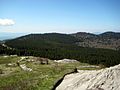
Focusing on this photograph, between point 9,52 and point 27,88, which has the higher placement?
point 27,88

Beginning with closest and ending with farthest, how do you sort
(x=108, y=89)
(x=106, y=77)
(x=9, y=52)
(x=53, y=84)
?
(x=108, y=89), (x=106, y=77), (x=53, y=84), (x=9, y=52)

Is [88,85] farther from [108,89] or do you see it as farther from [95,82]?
[108,89]

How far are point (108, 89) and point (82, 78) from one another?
4113 millimetres

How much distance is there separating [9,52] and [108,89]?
187 metres

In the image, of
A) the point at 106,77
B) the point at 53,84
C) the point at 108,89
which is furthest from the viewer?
the point at 53,84

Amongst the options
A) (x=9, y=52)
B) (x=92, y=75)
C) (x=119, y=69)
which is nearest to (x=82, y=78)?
(x=92, y=75)

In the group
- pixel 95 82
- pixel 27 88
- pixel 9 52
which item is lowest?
pixel 9 52

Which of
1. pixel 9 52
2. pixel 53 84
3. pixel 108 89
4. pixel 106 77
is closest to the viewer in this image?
pixel 108 89

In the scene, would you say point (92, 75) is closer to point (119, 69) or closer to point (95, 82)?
point (95, 82)

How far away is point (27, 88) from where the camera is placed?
26.6 metres

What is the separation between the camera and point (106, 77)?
23.1 m

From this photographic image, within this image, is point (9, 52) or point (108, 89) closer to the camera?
point (108, 89)

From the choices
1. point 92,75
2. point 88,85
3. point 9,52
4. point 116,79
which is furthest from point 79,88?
point 9,52

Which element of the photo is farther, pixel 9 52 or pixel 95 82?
pixel 9 52
